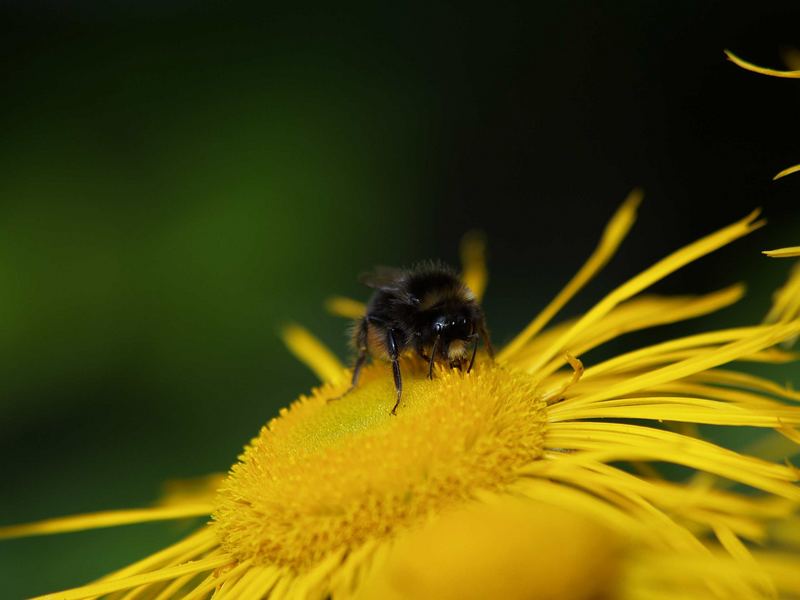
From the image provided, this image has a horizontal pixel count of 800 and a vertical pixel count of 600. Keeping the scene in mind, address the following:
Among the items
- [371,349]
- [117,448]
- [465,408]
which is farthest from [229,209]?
[465,408]

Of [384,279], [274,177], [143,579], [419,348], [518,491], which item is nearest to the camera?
[518,491]

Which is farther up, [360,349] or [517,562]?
[360,349]

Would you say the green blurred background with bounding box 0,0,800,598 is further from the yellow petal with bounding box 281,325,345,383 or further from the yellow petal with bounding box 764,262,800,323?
the yellow petal with bounding box 764,262,800,323

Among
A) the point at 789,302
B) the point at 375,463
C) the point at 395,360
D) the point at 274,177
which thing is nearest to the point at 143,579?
the point at 375,463

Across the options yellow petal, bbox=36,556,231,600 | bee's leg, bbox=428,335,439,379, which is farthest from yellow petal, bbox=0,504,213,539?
bee's leg, bbox=428,335,439,379

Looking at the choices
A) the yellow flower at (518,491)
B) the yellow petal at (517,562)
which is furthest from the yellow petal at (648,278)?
the yellow petal at (517,562)

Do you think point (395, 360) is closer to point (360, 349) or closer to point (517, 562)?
point (360, 349)

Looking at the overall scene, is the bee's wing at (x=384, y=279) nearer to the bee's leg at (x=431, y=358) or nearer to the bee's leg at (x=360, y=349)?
the bee's leg at (x=360, y=349)
